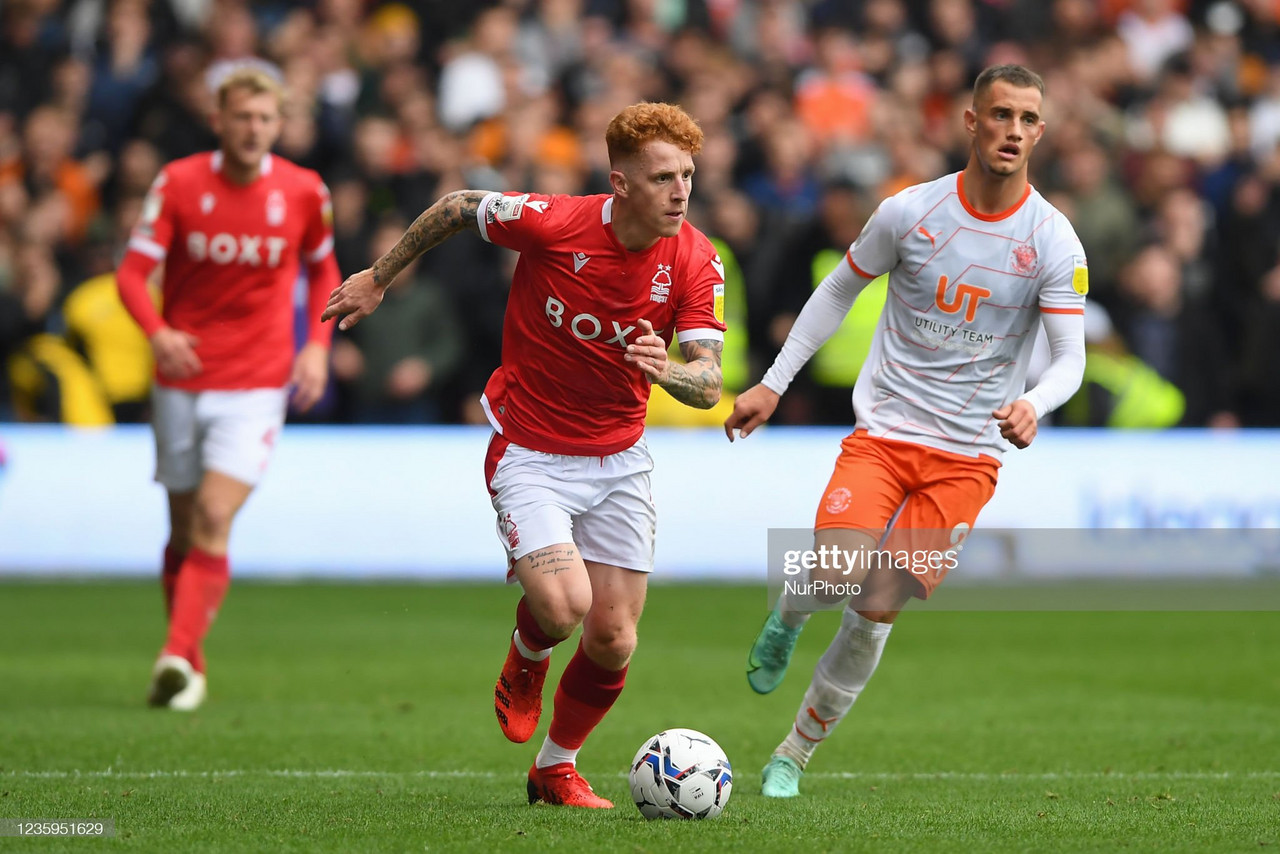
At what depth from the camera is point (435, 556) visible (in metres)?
14.1

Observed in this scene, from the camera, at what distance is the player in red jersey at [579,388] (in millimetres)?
6047

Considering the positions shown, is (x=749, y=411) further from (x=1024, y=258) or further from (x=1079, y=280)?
(x=1079, y=280)

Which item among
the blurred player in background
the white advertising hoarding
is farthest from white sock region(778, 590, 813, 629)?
the white advertising hoarding

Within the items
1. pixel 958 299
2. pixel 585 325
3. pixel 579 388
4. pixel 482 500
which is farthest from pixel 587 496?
pixel 482 500

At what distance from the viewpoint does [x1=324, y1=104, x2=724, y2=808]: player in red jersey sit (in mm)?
6047

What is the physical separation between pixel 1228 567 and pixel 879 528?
827 centimetres

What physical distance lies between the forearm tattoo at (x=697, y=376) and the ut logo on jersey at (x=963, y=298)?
3.27 feet

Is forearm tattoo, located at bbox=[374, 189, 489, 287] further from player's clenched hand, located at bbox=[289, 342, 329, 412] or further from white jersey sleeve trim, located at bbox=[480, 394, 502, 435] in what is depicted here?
player's clenched hand, located at bbox=[289, 342, 329, 412]

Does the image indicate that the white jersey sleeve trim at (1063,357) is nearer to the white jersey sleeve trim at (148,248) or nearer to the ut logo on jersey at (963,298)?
the ut logo on jersey at (963,298)

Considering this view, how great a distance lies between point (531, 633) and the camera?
620cm

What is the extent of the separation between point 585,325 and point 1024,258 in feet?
5.53

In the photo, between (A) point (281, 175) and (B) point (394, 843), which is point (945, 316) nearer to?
(B) point (394, 843)

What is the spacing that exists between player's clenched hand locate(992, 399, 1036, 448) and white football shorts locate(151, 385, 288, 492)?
4.56m

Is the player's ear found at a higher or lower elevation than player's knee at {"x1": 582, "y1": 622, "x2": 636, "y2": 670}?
higher
